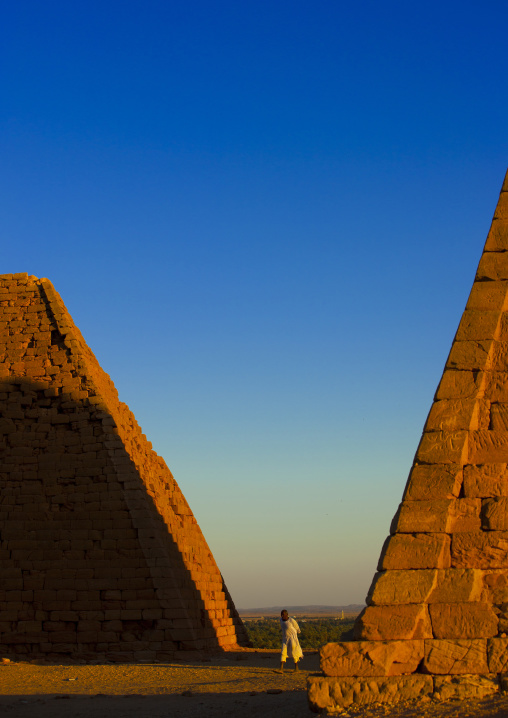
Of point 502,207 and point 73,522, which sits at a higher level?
point 502,207

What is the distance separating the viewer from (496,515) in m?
6.38

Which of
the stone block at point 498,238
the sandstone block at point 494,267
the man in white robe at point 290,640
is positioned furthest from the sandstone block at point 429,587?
the man in white robe at point 290,640

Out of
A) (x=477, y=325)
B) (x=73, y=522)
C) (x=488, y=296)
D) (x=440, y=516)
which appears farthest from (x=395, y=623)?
(x=73, y=522)

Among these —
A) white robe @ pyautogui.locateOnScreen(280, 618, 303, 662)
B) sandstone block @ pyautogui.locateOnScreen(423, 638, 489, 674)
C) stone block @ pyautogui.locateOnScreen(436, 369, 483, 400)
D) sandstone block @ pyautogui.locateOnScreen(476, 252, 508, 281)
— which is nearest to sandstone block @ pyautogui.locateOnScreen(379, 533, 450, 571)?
sandstone block @ pyautogui.locateOnScreen(423, 638, 489, 674)

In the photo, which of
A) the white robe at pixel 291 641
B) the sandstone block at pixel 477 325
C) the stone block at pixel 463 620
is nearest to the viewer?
the stone block at pixel 463 620

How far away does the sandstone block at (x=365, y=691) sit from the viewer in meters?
6.02

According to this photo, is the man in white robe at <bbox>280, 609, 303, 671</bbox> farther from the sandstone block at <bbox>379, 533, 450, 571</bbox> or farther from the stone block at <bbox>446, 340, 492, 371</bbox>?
the stone block at <bbox>446, 340, 492, 371</bbox>

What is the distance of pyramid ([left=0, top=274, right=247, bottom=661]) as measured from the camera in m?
14.7

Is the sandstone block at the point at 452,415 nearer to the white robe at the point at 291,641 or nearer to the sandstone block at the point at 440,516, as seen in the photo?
the sandstone block at the point at 440,516

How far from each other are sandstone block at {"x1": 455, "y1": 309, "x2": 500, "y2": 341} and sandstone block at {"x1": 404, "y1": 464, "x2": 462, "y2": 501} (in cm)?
119

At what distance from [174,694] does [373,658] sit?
200 inches

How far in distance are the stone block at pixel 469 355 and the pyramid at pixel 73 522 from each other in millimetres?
9547

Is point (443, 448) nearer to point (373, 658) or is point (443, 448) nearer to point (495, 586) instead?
point (495, 586)

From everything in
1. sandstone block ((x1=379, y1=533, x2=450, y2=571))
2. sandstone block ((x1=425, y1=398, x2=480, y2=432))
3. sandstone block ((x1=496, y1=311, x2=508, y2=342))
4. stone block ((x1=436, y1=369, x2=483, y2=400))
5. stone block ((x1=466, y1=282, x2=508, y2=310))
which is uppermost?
stone block ((x1=466, y1=282, x2=508, y2=310))
